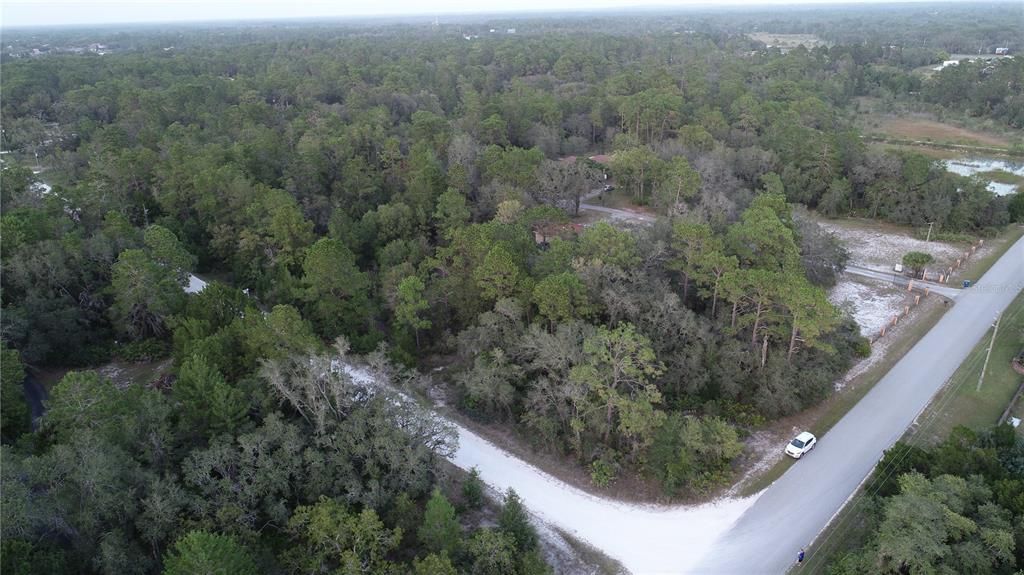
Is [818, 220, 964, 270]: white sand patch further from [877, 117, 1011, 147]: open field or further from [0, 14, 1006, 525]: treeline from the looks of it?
[877, 117, 1011, 147]: open field

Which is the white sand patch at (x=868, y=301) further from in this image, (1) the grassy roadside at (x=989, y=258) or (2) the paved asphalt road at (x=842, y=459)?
(1) the grassy roadside at (x=989, y=258)

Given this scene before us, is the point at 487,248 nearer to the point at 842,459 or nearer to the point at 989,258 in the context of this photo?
the point at 842,459

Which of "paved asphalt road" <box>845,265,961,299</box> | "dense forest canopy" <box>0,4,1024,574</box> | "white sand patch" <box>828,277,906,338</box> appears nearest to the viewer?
"dense forest canopy" <box>0,4,1024,574</box>

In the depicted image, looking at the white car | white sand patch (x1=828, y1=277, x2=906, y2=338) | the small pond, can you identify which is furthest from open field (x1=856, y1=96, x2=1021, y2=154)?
the white car

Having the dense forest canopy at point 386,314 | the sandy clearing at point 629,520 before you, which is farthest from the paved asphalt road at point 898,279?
the sandy clearing at point 629,520

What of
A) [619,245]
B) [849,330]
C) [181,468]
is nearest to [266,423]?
[181,468]

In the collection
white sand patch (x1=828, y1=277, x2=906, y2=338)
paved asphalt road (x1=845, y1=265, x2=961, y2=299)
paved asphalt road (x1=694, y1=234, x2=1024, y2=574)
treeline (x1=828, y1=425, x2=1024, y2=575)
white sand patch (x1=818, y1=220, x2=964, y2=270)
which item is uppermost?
treeline (x1=828, y1=425, x2=1024, y2=575)

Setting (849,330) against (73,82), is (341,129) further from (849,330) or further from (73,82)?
(73,82)

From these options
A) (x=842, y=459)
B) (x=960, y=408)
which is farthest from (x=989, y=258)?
(x=842, y=459)
